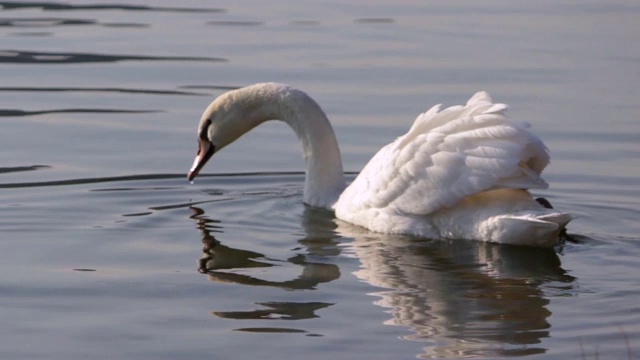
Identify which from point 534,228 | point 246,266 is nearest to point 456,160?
point 534,228

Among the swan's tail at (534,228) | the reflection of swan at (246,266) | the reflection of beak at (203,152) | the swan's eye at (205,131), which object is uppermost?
the swan's eye at (205,131)

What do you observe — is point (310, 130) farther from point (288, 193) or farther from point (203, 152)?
point (203, 152)

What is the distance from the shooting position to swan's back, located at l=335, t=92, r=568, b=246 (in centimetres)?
953

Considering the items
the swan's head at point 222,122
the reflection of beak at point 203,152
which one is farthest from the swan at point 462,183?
the reflection of beak at point 203,152

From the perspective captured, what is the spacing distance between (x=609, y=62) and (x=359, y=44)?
2.97 metres

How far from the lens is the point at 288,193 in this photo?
11.9 meters

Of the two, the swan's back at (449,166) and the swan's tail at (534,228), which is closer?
the swan's tail at (534,228)

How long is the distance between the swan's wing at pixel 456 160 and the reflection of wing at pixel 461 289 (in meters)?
0.34

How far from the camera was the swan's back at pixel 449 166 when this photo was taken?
9.53 metres

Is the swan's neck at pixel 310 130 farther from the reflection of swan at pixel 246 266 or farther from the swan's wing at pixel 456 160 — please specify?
the reflection of swan at pixel 246 266

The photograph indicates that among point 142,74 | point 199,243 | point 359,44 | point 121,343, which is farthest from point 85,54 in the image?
point 121,343

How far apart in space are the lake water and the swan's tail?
101 millimetres

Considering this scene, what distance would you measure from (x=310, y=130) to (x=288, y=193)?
1.76 ft

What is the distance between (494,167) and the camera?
948cm
